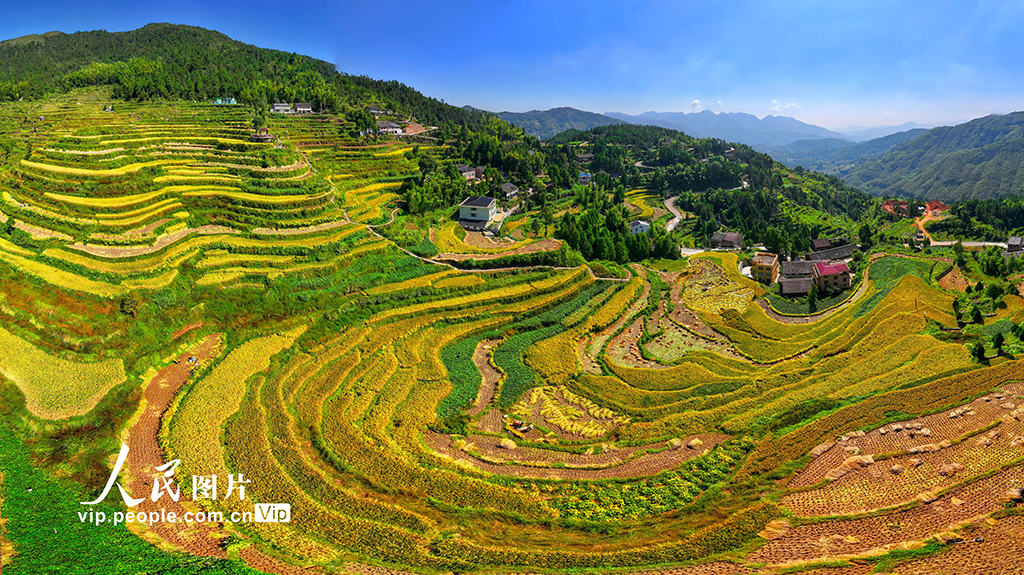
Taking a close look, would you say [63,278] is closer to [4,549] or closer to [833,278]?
[4,549]

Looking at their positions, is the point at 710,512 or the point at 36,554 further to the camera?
the point at 710,512

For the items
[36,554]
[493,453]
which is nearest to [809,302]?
[493,453]

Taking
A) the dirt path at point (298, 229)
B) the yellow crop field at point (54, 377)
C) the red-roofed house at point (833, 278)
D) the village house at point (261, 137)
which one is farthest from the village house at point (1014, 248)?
the village house at point (261, 137)

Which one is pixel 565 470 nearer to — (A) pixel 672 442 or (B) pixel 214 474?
(A) pixel 672 442

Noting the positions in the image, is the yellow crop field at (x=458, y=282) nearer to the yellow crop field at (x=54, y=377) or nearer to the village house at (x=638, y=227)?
the yellow crop field at (x=54, y=377)

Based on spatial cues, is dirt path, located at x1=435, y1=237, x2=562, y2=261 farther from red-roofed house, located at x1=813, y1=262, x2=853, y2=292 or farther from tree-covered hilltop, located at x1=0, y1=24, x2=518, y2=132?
tree-covered hilltop, located at x1=0, y1=24, x2=518, y2=132

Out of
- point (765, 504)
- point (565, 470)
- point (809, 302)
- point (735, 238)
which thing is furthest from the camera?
point (735, 238)
